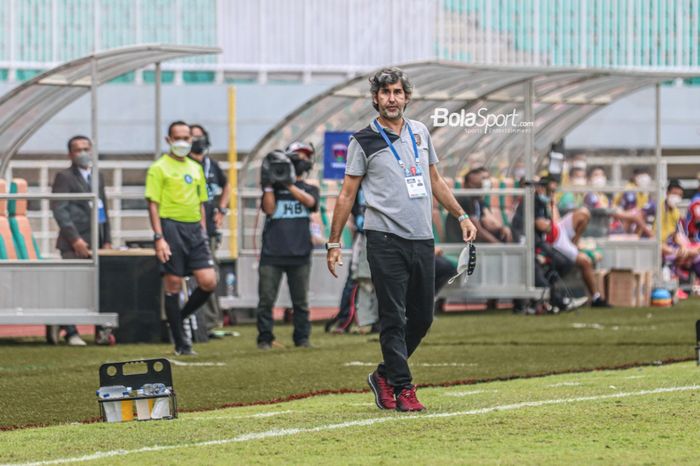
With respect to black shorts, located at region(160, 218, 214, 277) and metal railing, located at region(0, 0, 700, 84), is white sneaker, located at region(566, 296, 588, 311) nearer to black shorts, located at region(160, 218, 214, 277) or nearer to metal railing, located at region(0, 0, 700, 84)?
black shorts, located at region(160, 218, 214, 277)

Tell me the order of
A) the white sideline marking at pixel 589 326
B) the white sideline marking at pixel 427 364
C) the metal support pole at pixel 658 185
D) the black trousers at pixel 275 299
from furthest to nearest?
the metal support pole at pixel 658 185 < the white sideline marking at pixel 589 326 < the black trousers at pixel 275 299 < the white sideline marking at pixel 427 364

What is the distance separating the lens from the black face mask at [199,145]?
1820 cm

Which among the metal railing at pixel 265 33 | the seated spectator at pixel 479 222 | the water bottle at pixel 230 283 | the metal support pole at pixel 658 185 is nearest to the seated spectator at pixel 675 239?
the metal support pole at pixel 658 185

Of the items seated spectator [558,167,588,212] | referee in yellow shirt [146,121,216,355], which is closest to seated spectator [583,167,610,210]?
seated spectator [558,167,588,212]

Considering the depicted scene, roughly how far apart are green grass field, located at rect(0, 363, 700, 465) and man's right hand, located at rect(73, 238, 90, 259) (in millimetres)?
7247

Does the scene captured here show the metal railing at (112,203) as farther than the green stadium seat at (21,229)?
Yes

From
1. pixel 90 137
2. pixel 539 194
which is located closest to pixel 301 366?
pixel 90 137

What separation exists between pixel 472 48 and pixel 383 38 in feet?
6.33

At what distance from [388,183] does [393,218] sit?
0.20 metres

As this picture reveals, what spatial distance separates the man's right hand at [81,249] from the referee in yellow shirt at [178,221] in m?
2.06

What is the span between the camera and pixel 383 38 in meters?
38.1

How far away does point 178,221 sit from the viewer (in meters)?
16.2

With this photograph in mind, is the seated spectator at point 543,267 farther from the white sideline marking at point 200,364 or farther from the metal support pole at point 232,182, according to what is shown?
the white sideline marking at point 200,364

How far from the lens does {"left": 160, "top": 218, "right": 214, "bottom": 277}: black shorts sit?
1616 centimetres
